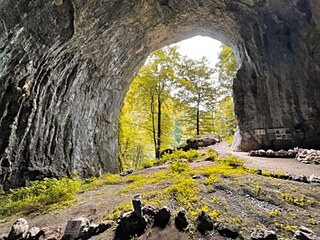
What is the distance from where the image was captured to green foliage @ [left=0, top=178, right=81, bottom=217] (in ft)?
14.2

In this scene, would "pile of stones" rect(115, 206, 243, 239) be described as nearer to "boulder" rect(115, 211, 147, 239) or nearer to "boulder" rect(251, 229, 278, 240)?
"boulder" rect(115, 211, 147, 239)

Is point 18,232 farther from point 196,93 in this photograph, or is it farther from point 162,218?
point 196,93

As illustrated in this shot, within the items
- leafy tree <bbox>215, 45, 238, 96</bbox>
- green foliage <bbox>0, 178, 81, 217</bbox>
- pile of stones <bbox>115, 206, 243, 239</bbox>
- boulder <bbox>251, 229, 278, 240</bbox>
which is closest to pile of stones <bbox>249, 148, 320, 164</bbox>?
boulder <bbox>251, 229, 278, 240</bbox>

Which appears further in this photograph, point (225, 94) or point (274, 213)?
point (225, 94)

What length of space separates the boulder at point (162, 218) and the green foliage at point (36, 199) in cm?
257

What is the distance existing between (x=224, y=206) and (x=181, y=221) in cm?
80

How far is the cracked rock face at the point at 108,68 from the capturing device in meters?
5.12

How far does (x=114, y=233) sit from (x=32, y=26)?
4818 millimetres

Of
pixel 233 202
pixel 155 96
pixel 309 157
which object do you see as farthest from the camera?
pixel 155 96

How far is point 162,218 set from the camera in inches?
110

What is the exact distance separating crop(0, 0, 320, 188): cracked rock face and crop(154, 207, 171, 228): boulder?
174 inches

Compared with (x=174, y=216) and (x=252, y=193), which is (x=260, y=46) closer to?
(x=252, y=193)

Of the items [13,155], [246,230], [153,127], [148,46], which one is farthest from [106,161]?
[246,230]

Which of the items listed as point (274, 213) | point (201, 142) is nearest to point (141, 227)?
point (274, 213)
